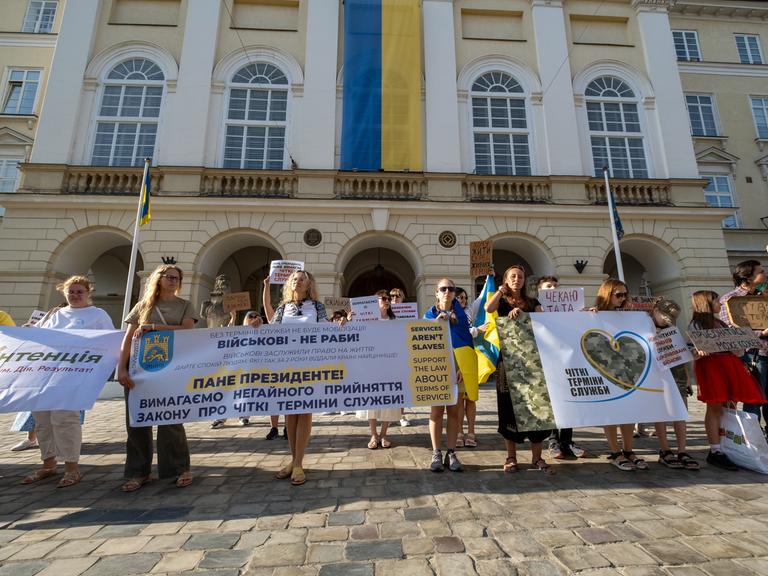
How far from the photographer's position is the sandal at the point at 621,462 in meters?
3.78

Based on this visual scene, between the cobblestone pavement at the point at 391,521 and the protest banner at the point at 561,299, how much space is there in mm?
1789

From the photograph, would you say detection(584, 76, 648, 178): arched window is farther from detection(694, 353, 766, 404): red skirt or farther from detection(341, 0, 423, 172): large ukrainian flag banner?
detection(694, 353, 766, 404): red skirt

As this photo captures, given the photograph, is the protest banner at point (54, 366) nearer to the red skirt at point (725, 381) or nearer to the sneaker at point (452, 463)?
the sneaker at point (452, 463)

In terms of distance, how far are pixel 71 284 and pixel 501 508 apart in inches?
187

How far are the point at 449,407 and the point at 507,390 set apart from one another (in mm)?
646

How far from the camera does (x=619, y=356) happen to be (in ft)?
13.3

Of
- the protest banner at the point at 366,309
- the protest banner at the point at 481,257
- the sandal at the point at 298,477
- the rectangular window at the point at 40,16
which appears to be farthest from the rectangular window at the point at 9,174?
the sandal at the point at 298,477

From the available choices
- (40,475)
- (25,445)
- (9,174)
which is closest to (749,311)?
(40,475)

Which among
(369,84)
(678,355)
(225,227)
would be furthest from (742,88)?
(225,227)

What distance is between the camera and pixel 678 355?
13.4ft

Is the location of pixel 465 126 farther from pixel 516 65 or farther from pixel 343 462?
pixel 343 462

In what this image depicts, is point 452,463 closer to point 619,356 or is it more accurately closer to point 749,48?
point 619,356

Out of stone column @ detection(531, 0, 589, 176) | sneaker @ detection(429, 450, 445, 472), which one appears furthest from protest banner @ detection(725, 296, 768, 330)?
stone column @ detection(531, 0, 589, 176)

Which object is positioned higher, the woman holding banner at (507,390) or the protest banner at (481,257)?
the protest banner at (481,257)
